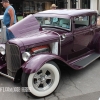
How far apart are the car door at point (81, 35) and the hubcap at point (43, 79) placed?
1.14 meters

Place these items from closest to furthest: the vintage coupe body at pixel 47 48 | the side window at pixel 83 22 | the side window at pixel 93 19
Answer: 1. the vintage coupe body at pixel 47 48
2. the side window at pixel 83 22
3. the side window at pixel 93 19

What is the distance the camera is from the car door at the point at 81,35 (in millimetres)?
4309

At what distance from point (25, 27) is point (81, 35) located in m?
1.47

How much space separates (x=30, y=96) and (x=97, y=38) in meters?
2.81

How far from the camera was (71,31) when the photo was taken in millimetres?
4109

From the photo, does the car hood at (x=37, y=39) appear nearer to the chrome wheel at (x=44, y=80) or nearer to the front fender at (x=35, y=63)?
the front fender at (x=35, y=63)

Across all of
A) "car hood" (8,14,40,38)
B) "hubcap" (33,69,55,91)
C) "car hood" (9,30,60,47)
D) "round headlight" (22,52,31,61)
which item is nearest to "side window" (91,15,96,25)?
"car hood" (9,30,60,47)

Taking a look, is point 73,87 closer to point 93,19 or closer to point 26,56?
point 26,56

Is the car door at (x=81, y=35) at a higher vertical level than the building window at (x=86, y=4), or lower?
lower

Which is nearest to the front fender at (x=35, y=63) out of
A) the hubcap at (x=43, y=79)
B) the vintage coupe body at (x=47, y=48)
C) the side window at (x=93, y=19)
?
the vintage coupe body at (x=47, y=48)

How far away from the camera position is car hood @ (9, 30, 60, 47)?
3326mm

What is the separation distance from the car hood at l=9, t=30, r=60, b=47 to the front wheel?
55 centimetres

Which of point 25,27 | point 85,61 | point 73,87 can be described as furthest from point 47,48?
point 85,61

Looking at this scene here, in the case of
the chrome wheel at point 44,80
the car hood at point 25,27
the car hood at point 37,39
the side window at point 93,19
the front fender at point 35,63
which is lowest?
the chrome wheel at point 44,80
